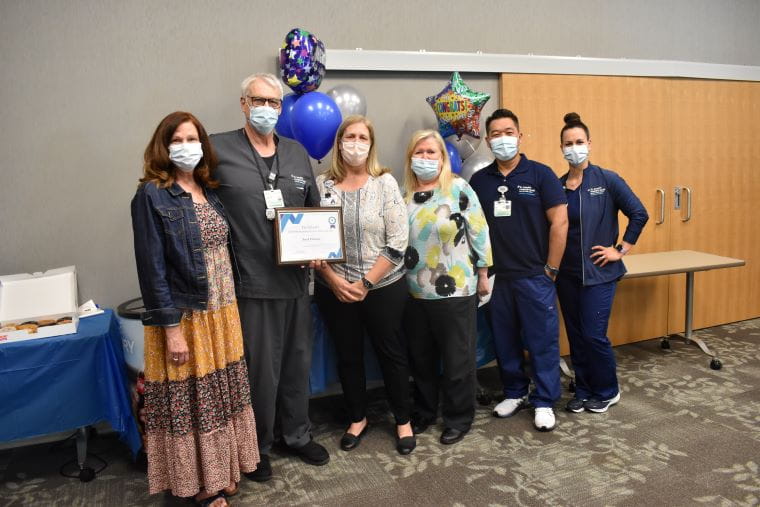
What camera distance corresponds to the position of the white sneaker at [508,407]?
2812mm

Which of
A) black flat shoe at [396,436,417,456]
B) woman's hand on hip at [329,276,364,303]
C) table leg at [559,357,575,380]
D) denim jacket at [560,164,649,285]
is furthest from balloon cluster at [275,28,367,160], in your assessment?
table leg at [559,357,575,380]

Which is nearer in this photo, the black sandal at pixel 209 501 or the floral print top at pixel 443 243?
the black sandal at pixel 209 501

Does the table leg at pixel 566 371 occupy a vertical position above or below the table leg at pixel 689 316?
below

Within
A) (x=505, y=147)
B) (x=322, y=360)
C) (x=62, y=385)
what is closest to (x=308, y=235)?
(x=322, y=360)

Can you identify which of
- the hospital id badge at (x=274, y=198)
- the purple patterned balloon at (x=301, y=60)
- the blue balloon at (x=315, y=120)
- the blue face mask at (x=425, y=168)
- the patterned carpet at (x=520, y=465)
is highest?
the purple patterned balloon at (x=301, y=60)

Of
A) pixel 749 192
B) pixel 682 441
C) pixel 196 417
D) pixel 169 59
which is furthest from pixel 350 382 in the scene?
pixel 749 192

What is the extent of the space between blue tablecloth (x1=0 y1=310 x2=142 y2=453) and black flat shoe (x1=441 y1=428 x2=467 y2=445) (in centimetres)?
135

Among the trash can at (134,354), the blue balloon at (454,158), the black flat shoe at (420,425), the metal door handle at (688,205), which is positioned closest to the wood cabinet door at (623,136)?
the metal door handle at (688,205)

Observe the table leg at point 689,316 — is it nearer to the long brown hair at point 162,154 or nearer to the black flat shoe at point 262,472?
the black flat shoe at point 262,472

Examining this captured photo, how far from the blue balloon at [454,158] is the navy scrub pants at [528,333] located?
2.31 feet

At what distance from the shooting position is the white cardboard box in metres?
2.30

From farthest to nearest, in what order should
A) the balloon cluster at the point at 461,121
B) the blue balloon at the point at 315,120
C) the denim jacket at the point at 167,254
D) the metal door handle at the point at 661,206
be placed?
the metal door handle at the point at 661,206 < the balloon cluster at the point at 461,121 < the blue balloon at the point at 315,120 < the denim jacket at the point at 167,254

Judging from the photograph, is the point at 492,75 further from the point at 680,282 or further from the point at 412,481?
the point at 412,481

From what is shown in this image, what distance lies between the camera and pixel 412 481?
7.33 ft
